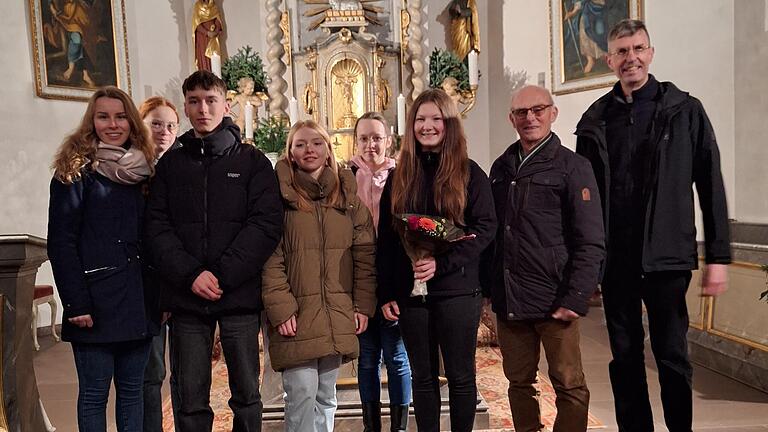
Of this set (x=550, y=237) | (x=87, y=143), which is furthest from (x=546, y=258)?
(x=87, y=143)

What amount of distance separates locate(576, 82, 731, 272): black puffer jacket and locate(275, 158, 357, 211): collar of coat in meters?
1.21

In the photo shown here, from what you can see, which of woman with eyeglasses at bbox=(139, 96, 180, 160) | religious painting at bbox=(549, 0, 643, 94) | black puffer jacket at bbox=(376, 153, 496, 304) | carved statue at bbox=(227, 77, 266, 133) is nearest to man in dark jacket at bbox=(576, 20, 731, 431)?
black puffer jacket at bbox=(376, 153, 496, 304)

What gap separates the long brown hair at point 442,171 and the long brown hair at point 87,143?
3.36ft

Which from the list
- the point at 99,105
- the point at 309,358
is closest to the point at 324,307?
the point at 309,358

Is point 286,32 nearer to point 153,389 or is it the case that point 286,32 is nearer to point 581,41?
point 581,41

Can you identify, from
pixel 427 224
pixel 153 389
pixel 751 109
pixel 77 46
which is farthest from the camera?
pixel 77 46

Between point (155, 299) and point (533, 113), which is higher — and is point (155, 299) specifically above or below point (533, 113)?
below

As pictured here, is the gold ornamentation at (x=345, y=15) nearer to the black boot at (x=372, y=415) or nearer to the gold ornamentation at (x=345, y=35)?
the gold ornamentation at (x=345, y=35)

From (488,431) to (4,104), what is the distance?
19.6 ft

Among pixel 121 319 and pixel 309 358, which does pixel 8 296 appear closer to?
pixel 121 319

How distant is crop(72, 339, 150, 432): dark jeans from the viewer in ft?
7.62

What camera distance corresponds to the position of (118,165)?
2.35 m

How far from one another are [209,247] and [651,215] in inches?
68.2

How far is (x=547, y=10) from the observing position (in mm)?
7840
